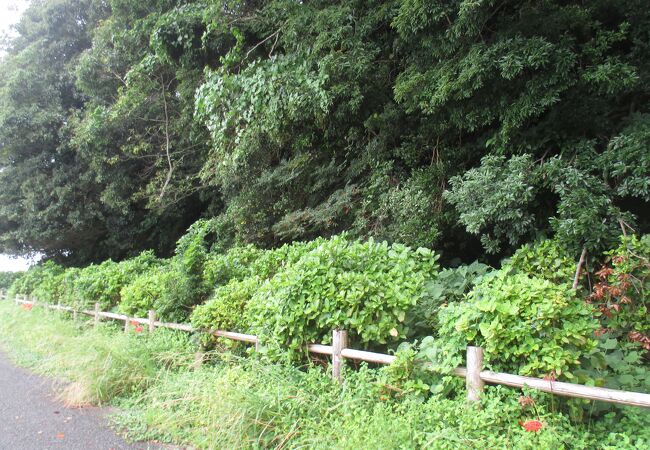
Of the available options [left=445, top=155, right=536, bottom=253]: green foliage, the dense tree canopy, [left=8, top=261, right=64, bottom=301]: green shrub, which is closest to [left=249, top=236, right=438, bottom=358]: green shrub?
[left=445, top=155, right=536, bottom=253]: green foliage

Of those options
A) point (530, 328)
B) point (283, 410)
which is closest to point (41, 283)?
point (283, 410)

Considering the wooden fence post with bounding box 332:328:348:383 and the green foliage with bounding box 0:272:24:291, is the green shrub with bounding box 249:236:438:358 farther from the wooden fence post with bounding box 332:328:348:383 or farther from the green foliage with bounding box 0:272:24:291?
the green foliage with bounding box 0:272:24:291

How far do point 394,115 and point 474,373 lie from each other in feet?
15.8

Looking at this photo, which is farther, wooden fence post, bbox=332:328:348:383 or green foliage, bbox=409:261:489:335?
green foliage, bbox=409:261:489:335

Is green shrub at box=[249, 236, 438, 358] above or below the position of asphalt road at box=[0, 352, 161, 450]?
above

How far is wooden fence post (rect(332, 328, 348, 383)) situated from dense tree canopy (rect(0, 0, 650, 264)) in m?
2.04

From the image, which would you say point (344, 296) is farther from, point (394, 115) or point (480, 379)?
point (394, 115)

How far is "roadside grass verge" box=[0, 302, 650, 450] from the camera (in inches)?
106

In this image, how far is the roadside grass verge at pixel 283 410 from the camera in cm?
270

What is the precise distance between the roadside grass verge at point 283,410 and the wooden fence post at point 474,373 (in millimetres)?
66

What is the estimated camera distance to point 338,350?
385cm

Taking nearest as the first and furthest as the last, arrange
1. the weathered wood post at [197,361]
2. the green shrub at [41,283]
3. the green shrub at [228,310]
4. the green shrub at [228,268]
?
the weathered wood post at [197,361], the green shrub at [228,310], the green shrub at [228,268], the green shrub at [41,283]

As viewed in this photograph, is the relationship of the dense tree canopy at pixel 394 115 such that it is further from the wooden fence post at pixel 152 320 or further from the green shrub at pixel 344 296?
the wooden fence post at pixel 152 320

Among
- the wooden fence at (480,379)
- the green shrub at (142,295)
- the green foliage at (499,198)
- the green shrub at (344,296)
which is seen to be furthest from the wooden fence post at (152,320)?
the green foliage at (499,198)
